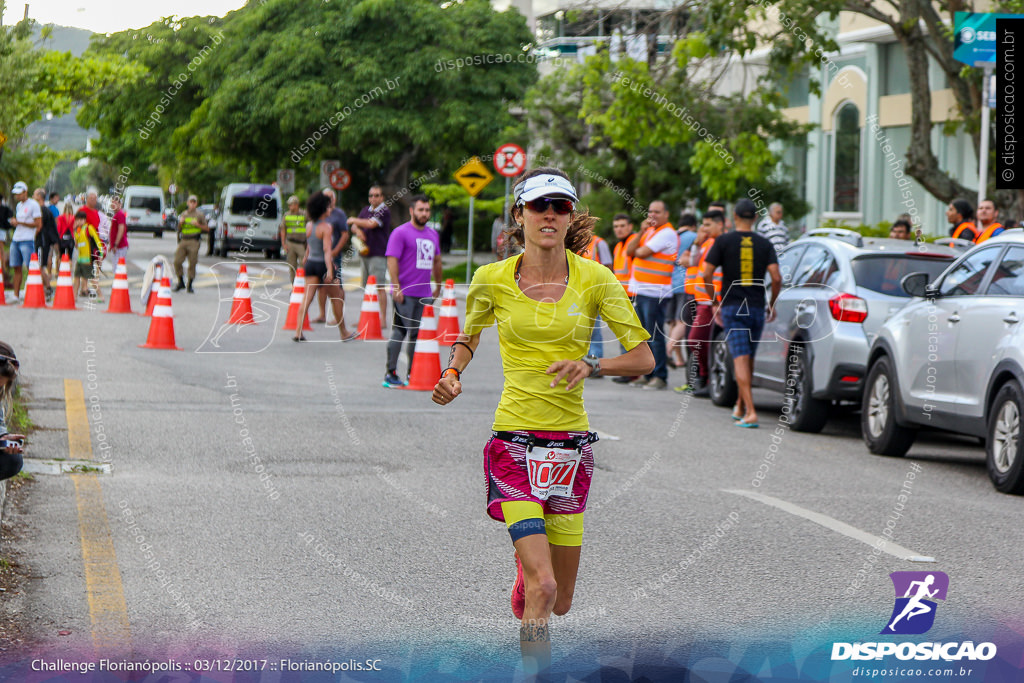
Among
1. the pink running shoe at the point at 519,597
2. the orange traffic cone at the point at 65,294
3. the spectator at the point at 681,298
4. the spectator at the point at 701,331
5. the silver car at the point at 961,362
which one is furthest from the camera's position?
the orange traffic cone at the point at 65,294

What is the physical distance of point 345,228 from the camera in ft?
61.9

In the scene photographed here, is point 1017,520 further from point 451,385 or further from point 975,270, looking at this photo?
point 451,385

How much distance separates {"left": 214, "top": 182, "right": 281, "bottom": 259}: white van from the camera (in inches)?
1748

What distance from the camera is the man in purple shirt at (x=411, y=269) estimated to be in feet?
45.1

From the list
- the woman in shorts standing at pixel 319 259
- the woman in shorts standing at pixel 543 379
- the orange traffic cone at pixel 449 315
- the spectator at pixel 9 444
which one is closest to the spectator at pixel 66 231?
the woman in shorts standing at pixel 319 259

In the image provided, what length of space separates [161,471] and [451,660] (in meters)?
4.31

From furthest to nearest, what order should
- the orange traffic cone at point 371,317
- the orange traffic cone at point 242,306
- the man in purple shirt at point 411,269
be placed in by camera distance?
the orange traffic cone at point 242,306 → the orange traffic cone at point 371,317 → the man in purple shirt at point 411,269

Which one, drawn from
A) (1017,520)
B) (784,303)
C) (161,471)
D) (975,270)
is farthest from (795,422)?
(161,471)

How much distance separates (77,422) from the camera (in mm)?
10906

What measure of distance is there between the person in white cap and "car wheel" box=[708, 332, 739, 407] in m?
13.0

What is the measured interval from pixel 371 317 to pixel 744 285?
791cm

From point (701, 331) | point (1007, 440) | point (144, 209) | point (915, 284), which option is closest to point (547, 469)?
point (1007, 440)

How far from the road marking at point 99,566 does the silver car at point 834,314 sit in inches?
228

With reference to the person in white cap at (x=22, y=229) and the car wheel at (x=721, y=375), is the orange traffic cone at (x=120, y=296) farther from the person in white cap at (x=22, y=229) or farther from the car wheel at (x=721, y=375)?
the car wheel at (x=721, y=375)
